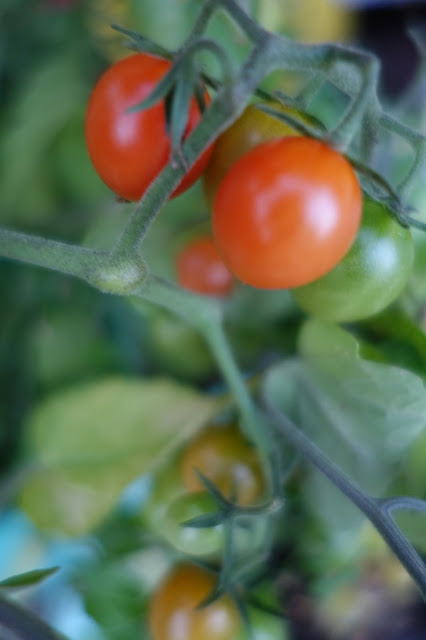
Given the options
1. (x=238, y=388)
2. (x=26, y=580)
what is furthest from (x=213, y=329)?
(x=26, y=580)

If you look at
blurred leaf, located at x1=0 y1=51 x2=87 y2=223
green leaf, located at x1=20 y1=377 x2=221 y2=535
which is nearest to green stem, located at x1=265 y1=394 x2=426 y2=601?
green leaf, located at x1=20 y1=377 x2=221 y2=535

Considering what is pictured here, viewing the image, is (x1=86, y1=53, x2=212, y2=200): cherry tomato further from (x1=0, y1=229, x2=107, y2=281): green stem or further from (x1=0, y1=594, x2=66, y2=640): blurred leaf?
(x1=0, y1=594, x2=66, y2=640): blurred leaf

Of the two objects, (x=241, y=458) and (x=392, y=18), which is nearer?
(x=241, y=458)

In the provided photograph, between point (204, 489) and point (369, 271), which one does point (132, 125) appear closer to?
point (369, 271)

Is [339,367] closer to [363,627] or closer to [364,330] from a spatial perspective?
[364,330]

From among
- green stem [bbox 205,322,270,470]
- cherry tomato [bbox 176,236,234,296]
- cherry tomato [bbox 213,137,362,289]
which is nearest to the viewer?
cherry tomato [bbox 213,137,362,289]

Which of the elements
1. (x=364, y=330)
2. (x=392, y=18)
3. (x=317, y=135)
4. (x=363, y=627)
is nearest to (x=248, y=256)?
(x=317, y=135)
